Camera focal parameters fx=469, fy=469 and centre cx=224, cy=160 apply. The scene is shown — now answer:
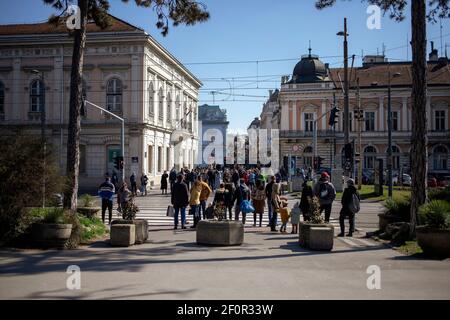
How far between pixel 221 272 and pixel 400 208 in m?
7.39

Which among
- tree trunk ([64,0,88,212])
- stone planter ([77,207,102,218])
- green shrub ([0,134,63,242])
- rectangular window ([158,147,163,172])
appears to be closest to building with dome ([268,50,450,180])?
rectangular window ([158,147,163,172])

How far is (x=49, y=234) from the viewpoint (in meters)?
11.3

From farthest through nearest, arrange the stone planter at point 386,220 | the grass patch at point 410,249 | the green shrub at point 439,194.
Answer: the green shrub at point 439,194 < the stone planter at point 386,220 < the grass patch at point 410,249

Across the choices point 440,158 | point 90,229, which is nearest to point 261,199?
point 90,229

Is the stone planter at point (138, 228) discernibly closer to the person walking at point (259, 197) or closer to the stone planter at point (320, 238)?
the stone planter at point (320, 238)

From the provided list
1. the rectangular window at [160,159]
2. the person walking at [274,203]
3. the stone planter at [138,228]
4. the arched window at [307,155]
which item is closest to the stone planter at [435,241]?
the person walking at [274,203]

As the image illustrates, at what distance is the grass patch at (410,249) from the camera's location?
11008mm

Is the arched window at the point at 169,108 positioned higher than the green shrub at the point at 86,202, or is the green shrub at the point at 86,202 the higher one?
the arched window at the point at 169,108

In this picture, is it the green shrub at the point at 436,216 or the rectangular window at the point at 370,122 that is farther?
the rectangular window at the point at 370,122

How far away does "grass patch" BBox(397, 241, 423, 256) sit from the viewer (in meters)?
11.0

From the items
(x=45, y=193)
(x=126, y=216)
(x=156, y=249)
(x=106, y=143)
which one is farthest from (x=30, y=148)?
(x=106, y=143)

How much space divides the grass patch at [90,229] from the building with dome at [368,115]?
45751mm
